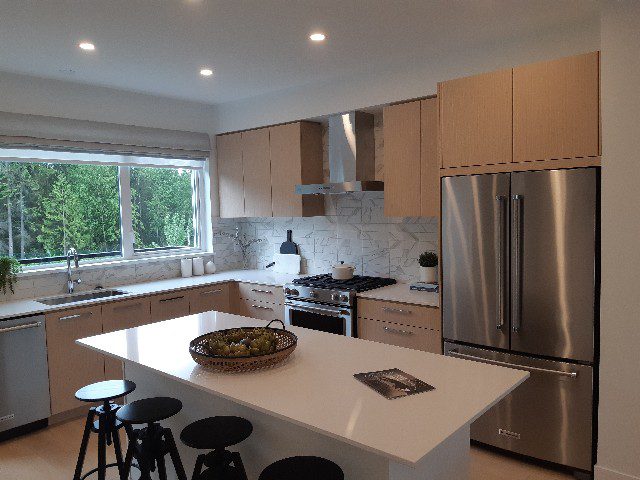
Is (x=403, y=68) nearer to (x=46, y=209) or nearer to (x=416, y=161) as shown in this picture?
(x=416, y=161)

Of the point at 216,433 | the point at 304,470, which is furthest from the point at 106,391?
the point at 304,470

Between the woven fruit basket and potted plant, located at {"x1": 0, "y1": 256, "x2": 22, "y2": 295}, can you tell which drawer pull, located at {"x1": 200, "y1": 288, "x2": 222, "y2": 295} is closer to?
potted plant, located at {"x1": 0, "y1": 256, "x2": 22, "y2": 295}

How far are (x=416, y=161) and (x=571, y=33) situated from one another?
1304mm

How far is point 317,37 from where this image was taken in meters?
3.26

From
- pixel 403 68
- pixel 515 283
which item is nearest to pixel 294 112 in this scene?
pixel 403 68

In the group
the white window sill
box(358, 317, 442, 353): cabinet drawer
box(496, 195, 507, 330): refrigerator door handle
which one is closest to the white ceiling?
box(496, 195, 507, 330): refrigerator door handle

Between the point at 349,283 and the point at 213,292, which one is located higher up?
the point at 349,283

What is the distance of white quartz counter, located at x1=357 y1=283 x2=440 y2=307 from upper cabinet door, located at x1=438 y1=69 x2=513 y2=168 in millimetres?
989

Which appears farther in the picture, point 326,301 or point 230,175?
point 230,175

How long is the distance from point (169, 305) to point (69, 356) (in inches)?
35.9

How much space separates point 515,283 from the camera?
299 cm

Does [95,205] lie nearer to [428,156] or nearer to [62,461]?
[62,461]

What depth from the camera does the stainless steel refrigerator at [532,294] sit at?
278cm

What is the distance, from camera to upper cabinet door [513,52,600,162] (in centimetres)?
272
